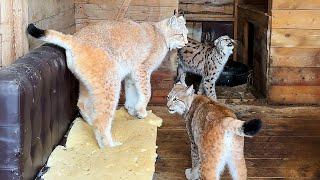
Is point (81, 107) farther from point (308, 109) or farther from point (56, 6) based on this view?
point (308, 109)

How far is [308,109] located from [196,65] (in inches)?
49.2

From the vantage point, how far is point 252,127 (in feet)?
7.41

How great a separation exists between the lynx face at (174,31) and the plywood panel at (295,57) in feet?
5.21

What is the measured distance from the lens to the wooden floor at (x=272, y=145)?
10.8ft

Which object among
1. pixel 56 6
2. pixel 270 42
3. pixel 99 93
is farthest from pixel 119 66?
pixel 270 42

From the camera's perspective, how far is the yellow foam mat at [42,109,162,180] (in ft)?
7.29

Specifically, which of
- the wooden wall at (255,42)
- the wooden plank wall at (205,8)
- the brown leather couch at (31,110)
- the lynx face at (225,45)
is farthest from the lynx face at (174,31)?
the wooden plank wall at (205,8)

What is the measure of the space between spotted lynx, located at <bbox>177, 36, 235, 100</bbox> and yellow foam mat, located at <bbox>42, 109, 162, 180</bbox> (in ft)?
7.13

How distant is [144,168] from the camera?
7.59ft

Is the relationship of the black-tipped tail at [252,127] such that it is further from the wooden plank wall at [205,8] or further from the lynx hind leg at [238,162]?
the wooden plank wall at [205,8]

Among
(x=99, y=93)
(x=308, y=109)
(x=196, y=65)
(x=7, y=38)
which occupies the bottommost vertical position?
(x=308, y=109)

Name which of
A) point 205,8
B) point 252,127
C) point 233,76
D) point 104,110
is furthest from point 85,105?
point 205,8

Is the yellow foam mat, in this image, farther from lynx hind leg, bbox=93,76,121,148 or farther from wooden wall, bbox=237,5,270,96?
wooden wall, bbox=237,5,270,96

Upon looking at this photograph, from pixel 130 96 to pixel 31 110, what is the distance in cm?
140
